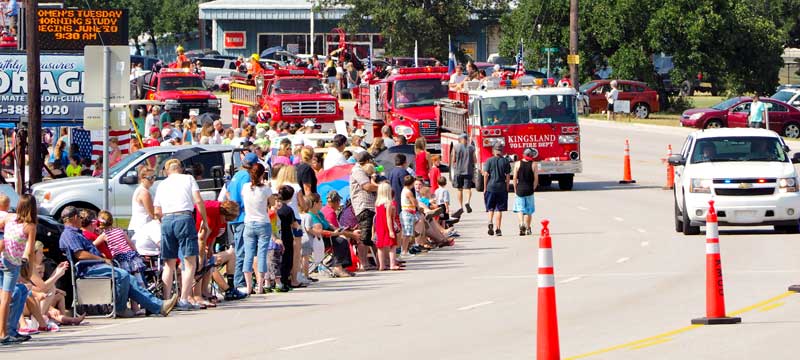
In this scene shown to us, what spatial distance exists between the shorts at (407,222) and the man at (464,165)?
7799mm

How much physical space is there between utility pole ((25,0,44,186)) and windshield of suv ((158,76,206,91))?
2606cm

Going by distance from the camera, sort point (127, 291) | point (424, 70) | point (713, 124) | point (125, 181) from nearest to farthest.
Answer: point (127, 291) → point (125, 181) → point (424, 70) → point (713, 124)

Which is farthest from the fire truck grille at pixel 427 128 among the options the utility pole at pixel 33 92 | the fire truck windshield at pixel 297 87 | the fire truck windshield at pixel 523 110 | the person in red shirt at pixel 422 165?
the utility pole at pixel 33 92

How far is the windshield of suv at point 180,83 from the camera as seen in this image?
52.4 metres

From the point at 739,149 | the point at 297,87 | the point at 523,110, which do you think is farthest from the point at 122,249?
the point at 297,87

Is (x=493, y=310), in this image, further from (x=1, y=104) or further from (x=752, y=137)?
(x=1, y=104)

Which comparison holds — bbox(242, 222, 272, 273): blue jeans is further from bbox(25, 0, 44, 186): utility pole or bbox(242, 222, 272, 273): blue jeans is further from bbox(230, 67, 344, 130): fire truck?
bbox(230, 67, 344, 130): fire truck

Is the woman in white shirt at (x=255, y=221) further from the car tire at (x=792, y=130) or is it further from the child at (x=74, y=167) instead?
the car tire at (x=792, y=130)

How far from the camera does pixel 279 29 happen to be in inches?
3590

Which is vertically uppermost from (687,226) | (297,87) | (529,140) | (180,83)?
(180,83)

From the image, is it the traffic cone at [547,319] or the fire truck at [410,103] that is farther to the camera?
the fire truck at [410,103]

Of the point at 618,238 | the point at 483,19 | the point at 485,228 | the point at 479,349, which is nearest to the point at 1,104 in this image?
the point at 485,228

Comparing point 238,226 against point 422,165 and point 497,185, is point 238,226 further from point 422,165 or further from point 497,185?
point 422,165

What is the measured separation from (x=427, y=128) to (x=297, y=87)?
784 cm
